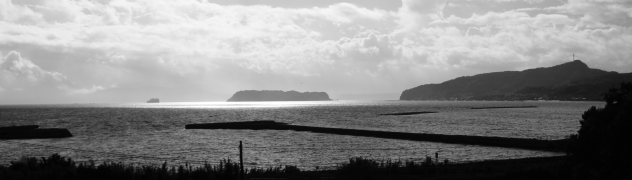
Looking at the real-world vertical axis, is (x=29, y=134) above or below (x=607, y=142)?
below

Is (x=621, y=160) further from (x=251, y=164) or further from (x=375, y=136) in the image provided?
(x=375, y=136)

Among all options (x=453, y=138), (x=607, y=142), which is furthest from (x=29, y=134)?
(x=607, y=142)

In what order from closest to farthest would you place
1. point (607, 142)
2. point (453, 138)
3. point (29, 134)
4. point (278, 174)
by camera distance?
point (607, 142) < point (278, 174) < point (453, 138) < point (29, 134)

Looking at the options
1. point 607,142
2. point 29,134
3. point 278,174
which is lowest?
point 278,174

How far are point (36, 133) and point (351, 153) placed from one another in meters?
54.8

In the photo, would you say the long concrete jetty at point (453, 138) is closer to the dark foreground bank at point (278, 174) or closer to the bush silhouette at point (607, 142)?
the dark foreground bank at point (278, 174)

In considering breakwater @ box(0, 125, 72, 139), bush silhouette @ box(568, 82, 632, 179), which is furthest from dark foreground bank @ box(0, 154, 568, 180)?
breakwater @ box(0, 125, 72, 139)

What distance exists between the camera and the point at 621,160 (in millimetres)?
21516

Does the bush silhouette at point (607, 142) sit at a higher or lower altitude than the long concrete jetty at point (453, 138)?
higher

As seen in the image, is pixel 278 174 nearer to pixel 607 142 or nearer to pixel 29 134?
pixel 607 142

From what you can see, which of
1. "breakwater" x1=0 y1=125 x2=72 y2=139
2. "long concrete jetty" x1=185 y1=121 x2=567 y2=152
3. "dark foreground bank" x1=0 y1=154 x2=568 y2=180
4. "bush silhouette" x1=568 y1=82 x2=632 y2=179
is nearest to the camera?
"bush silhouette" x1=568 y1=82 x2=632 y2=179

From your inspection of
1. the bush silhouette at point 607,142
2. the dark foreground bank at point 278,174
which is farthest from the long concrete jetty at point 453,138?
the bush silhouette at point 607,142

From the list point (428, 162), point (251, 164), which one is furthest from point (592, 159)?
point (251, 164)

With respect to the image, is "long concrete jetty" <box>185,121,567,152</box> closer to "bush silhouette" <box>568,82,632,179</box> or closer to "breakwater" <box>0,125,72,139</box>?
"bush silhouette" <box>568,82,632,179</box>
